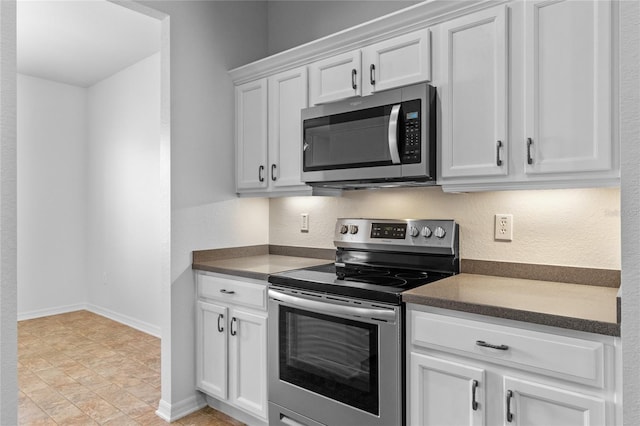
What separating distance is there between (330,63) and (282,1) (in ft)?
3.52

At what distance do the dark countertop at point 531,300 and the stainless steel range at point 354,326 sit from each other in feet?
0.53

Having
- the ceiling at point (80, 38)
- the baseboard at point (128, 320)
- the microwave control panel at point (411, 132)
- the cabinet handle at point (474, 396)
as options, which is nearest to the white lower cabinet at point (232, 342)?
the microwave control panel at point (411, 132)

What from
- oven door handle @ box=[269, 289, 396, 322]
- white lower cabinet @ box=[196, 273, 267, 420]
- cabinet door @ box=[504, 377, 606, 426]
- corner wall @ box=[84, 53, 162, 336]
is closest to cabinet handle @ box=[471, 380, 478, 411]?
cabinet door @ box=[504, 377, 606, 426]

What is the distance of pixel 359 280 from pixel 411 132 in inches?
29.0

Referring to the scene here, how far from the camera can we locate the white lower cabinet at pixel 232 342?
2.36m

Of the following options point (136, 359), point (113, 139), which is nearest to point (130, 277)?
point (136, 359)

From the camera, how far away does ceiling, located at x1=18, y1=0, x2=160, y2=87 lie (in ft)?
11.0

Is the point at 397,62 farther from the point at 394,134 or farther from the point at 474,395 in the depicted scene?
the point at 474,395

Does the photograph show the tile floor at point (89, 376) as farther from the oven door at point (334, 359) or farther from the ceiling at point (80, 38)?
the ceiling at point (80, 38)

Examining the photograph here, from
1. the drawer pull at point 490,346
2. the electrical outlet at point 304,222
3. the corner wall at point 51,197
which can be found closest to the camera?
the drawer pull at point 490,346

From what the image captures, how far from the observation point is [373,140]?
7.13 feet

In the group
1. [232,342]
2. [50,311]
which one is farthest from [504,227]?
[50,311]

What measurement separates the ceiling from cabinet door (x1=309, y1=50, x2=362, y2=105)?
1.79m

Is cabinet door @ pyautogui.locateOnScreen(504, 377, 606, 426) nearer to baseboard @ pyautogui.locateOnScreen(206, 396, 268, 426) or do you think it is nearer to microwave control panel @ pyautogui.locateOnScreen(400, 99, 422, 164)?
microwave control panel @ pyautogui.locateOnScreen(400, 99, 422, 164)
